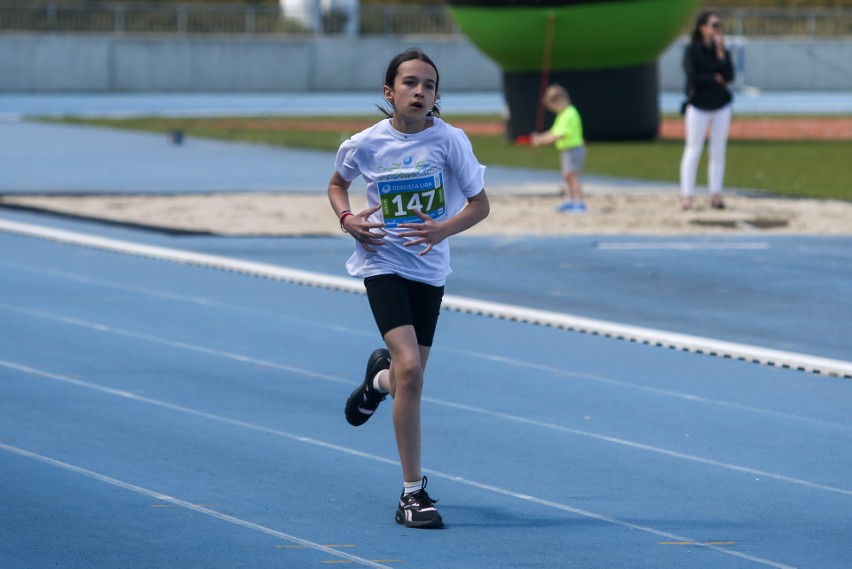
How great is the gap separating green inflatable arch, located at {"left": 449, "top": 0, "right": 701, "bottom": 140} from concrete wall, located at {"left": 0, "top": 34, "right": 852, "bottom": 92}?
19.7 metres

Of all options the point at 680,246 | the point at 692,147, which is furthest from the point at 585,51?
the point at 680,246

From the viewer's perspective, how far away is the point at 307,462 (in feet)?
21.9

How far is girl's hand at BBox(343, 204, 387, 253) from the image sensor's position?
577cm

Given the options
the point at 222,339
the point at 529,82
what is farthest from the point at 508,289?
the point at 529,82

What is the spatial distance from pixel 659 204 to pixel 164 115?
1911 centimetres

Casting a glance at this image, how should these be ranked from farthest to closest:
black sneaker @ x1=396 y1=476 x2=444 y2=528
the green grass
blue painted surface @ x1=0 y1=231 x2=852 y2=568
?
the green grass, black sneaker @ x1=396 y1=476 x2=444 y2=528, blue painted surface @ x1=0 y1=231 x2=852 y2=568

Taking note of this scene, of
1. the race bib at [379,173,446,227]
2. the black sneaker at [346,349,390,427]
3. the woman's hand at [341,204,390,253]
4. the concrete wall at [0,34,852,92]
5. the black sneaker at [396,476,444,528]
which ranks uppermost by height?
the race bib at [379,173,446,227]

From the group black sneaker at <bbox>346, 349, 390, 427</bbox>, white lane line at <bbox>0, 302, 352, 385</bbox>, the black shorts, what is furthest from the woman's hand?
white lane line at <bbox>0, 302, 352, 385</bbox>

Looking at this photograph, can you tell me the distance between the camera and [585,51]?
86.4ft

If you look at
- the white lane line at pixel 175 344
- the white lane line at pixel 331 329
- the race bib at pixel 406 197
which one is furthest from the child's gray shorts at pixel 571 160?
the race bib at pixel 406 197

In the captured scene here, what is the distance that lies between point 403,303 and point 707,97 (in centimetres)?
1141

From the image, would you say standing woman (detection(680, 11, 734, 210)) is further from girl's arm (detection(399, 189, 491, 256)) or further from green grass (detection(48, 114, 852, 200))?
girl's arm (detection(399, 189, 491, 256))

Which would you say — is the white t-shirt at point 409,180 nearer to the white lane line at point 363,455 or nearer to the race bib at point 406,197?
the race bib at point 406,197

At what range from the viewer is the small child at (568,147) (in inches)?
659
